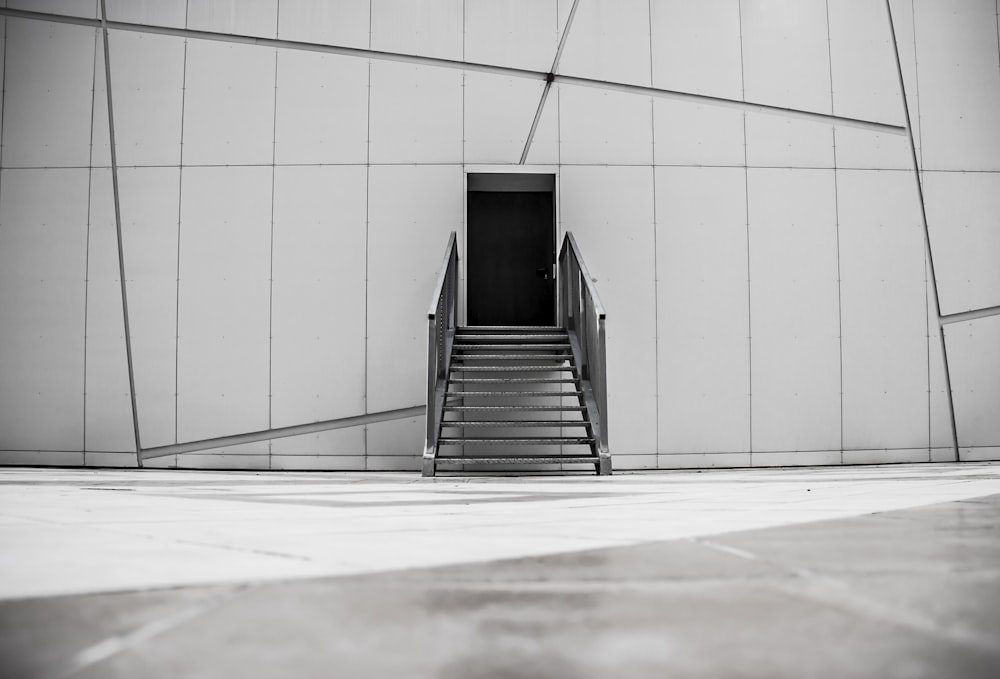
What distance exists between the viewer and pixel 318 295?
297 inches

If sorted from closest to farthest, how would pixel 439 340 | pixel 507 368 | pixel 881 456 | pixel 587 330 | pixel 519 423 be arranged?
1. pixel 519 423
2. pixel 439 340
3. pixel 507 368
4. pixel 587 330
5. pixel 881 456

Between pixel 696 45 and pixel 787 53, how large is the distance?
99 cm

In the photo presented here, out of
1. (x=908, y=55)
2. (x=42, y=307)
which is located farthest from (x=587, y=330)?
(x=42, y=307)

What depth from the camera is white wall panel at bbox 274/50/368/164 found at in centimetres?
764

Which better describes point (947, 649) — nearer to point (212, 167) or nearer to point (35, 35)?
point (212, 167)

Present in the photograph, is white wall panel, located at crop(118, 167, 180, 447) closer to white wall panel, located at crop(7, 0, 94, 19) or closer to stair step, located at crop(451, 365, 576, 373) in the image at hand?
white wall panel, located at crop(7, 0, 94, 19)

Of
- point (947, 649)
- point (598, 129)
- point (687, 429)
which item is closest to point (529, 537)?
point (947, 649)

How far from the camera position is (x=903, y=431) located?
7582 millimetres

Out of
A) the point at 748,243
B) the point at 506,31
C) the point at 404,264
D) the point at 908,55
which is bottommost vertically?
the point at 404,264

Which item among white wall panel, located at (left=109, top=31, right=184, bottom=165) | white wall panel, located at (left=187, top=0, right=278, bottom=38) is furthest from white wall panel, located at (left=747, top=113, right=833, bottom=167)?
white wall panel, located at (left=109, top=31, right=184, bottom=165)

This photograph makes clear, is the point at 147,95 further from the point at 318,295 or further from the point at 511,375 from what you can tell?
the point at 511,375

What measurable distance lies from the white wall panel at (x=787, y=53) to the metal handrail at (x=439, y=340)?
3.71 meters

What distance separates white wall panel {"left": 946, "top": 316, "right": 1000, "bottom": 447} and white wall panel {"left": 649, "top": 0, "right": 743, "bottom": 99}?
138 inches

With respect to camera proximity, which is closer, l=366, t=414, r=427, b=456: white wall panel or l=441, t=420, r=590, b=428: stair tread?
l=441, t=420, r=590, b=428: stair tread
